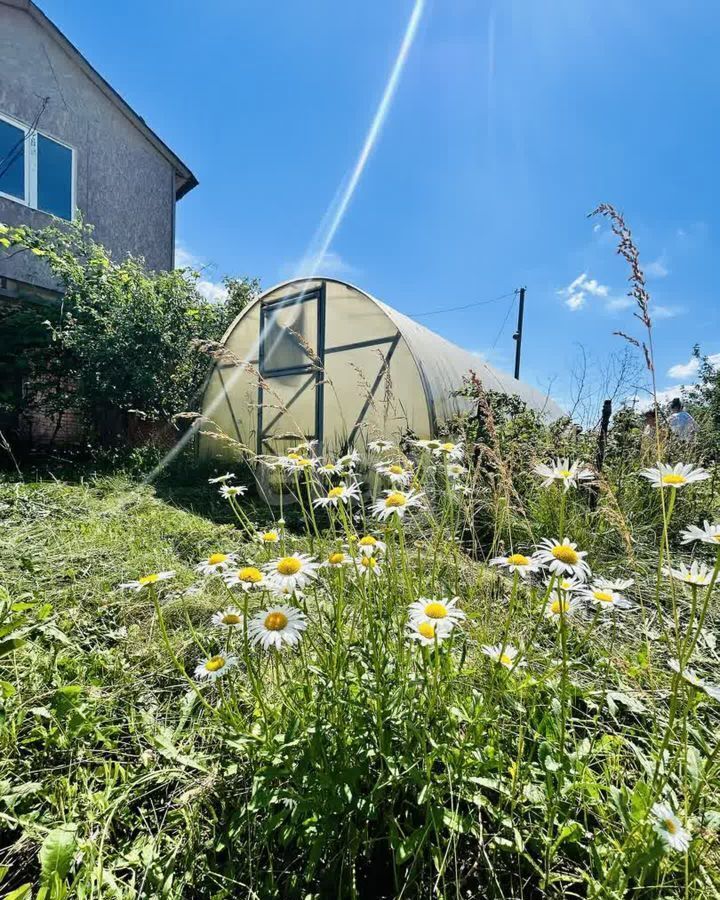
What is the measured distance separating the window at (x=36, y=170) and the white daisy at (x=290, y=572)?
9.42 m

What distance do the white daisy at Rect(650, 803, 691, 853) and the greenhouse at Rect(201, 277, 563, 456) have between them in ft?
11.3

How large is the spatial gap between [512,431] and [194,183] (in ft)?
35.7

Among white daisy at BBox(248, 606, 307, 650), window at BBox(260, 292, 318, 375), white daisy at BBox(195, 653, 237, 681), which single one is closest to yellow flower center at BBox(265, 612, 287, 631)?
white daisy at BBox(248, 606, 307, 650)

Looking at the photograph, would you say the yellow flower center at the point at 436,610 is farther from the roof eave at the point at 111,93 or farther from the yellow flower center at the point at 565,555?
the roof eave at the point at 111,93

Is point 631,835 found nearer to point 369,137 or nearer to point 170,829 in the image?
point 170,829

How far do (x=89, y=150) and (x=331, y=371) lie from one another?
7.45 metres

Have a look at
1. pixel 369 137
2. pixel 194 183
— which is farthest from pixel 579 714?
pixel 194 183

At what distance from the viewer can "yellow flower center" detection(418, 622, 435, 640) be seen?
78cm

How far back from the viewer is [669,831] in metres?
0.65

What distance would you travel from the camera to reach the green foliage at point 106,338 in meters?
6.24

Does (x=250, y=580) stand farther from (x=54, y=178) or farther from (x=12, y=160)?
(x=54, y=178)

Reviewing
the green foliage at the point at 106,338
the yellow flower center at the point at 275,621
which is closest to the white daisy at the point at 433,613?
the yellow flower center at the point at 275,621

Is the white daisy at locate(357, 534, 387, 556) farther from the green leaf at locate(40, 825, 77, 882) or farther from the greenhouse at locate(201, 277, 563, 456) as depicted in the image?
the greenhouse at locate(201, 277, 563, 456)

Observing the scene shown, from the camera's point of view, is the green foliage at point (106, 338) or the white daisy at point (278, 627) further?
the green foliage at point (106, 338)
